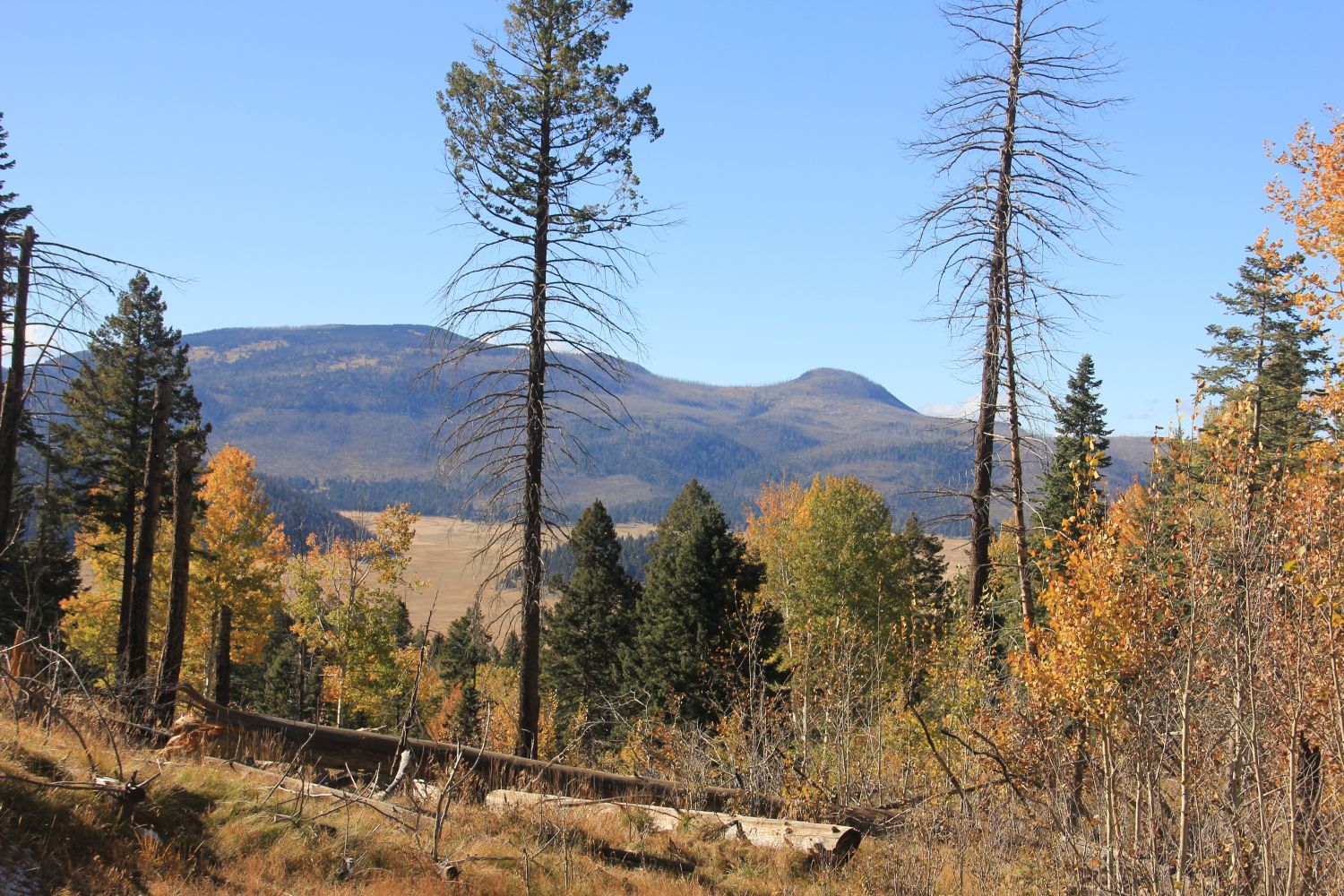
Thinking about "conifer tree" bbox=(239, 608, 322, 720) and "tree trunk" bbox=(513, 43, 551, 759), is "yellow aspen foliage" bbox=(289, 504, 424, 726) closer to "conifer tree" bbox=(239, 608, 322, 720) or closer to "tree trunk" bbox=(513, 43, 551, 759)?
"conifer tree" bbox=(239, 608, 322, 720)

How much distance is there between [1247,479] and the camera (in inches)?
298

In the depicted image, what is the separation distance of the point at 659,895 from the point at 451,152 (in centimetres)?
1123

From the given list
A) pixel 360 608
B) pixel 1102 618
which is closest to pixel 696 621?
pixel 360 608

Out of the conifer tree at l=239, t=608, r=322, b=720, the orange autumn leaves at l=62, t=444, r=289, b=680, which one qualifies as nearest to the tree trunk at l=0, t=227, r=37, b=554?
the orange autumn leaves at l=62, t=444, r=289, b=680

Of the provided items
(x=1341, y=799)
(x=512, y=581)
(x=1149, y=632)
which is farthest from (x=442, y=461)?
(x=1341, y=799)

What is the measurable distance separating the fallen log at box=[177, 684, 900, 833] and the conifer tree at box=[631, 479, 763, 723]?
1463 cm

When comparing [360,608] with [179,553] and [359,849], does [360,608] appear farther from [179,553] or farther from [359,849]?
[359,849]

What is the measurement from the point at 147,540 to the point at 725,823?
14.1 meters

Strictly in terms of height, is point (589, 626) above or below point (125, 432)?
below

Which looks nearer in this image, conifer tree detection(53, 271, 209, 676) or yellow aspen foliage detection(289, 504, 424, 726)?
conifer tree detection(53, 271, 209, 676)

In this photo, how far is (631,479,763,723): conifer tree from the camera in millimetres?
28328

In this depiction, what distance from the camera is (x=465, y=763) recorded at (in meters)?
12.4

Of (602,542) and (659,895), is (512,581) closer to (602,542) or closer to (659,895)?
(659,895)

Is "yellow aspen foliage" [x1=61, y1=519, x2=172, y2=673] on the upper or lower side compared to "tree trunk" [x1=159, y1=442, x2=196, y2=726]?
lower
